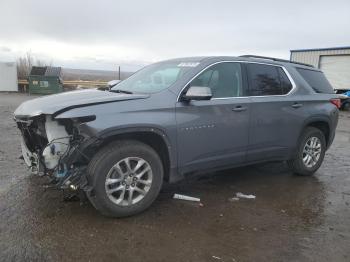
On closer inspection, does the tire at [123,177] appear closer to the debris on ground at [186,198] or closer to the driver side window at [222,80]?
the debris on ground at [186,198]

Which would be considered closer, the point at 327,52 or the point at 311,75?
the point at 311,75

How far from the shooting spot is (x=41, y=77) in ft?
78.9

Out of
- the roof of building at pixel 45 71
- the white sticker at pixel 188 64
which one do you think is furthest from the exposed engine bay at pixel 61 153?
the roof of building at pixel 45 71

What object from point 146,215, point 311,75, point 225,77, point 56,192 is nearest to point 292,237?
point 146,215

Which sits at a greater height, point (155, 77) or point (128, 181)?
point (155, 77)

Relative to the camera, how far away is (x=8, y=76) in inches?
1000

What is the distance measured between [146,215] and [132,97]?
1.35m

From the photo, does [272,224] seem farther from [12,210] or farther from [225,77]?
[12,210]

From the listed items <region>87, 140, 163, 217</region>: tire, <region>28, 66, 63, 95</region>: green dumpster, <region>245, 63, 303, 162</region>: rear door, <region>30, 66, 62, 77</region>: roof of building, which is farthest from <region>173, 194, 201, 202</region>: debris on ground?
<region>30, 66, 62, 77</region>: roof of building

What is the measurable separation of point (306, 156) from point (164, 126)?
10.0ft

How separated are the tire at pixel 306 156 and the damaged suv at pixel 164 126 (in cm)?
4

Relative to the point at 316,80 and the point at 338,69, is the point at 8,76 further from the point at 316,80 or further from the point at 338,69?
the point at 316,80

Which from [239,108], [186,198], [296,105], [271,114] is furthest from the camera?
[296,105]

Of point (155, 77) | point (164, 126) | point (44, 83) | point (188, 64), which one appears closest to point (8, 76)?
point (44, 83)
